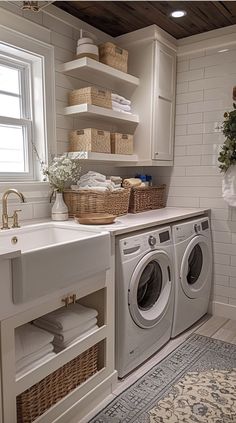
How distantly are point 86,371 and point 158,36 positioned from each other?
2481mm

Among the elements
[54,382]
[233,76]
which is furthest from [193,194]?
[54,382]

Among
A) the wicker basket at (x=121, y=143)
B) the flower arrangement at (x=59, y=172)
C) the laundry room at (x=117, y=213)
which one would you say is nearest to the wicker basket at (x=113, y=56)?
the laundry room at (x=117, y=213)

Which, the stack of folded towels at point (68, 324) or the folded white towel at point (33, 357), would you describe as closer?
the folded white towel at point (33, 357)

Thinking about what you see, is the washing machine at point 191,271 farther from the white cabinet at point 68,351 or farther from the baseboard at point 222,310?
the white cabinet at point 68,351

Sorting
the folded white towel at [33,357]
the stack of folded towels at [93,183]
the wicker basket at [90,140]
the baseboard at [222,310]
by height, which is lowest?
the baseboard at [222,310]

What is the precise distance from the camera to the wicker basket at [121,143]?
8.28 feet

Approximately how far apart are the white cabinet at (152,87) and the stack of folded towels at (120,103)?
0.10 metres

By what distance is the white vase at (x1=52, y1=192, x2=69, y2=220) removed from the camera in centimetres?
216

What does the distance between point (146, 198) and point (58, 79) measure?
1.17 meters

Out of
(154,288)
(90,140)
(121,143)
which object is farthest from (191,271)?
(90,140)

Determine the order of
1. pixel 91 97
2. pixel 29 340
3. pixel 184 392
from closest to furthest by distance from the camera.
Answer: pixel 29 340
pixel 184 392
pixel 91 97

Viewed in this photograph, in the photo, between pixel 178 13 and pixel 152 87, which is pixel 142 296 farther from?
pixel 178 13

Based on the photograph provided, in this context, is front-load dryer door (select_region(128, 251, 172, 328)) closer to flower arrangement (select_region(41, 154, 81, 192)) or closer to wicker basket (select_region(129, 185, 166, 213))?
wicker basket (select_region(129, 185, 166, 213))

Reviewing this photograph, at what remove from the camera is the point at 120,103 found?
2.56m
